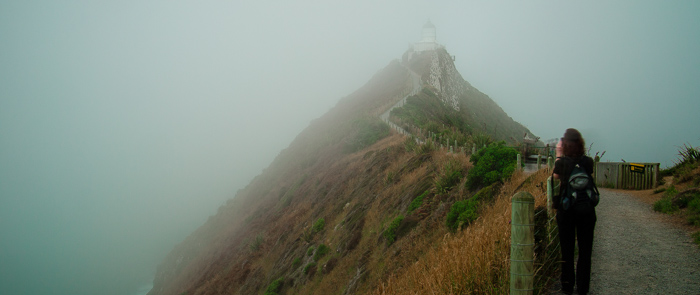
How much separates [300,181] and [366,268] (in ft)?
63.4

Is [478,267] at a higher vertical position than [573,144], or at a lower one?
lower

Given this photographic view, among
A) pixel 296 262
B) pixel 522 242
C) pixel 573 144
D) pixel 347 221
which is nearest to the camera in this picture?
pixel 522 242

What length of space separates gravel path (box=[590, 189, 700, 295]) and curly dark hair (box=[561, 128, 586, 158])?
5.27 ft

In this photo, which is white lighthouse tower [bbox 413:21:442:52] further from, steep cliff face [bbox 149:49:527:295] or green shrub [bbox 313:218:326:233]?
green shrub [bbox 313:218:326:233]

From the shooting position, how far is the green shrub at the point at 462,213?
898 cm

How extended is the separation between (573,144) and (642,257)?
2.51m

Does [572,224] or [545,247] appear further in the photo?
[545,247]

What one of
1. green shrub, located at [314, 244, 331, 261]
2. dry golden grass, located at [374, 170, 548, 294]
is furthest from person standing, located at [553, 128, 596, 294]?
green shrub, located at [314, 244, 331, 261]

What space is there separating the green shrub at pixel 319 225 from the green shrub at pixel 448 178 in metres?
7.02

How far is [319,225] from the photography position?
18.3 m

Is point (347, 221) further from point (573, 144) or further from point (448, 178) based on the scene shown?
point (573, 144)

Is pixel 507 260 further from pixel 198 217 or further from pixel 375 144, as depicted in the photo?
pixel 198 217

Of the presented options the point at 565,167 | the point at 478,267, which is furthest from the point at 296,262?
the point at 565,167

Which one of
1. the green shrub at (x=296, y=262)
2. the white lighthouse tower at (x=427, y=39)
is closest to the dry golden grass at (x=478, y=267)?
the green shrub at (x=296, y=262)
